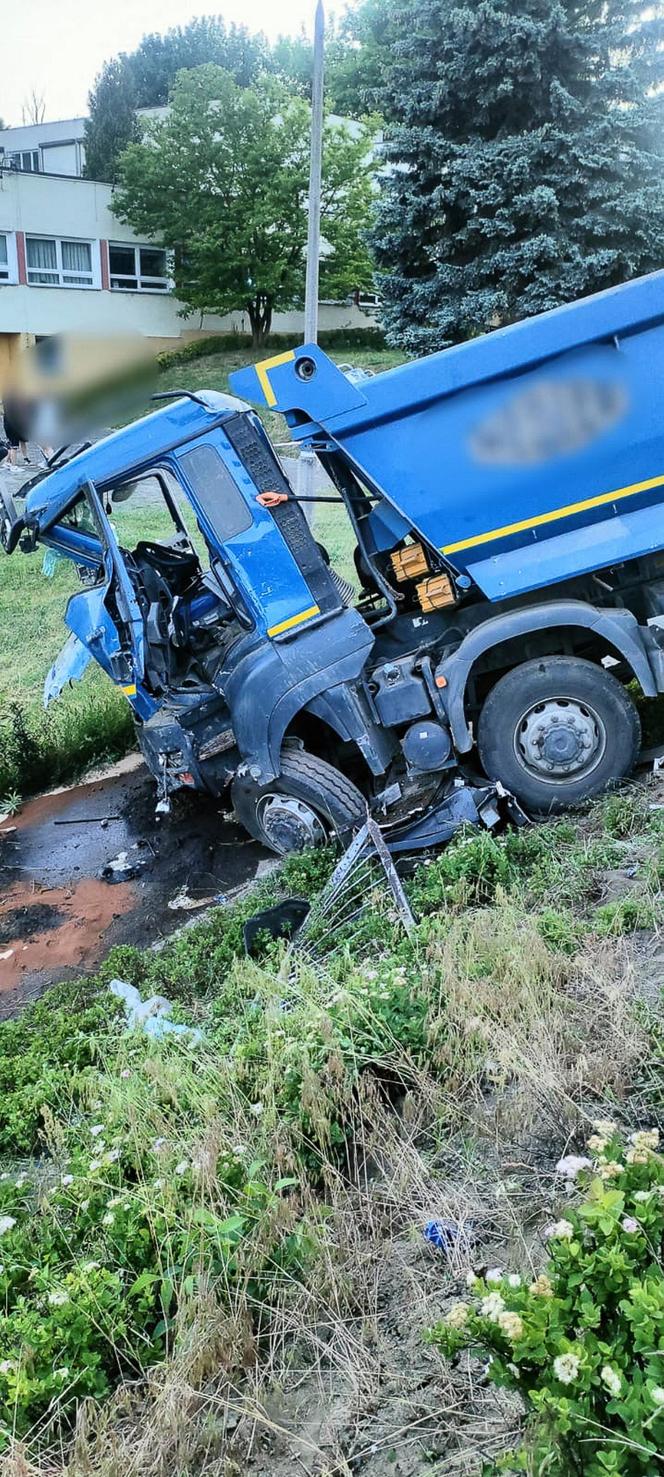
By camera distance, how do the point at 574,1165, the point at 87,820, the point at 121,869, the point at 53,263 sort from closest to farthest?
1. the point at 574,1165
2. the point at 121,869
3. the point at 87,820
4. the point at 53,263

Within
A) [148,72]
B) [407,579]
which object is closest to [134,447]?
[407,579]

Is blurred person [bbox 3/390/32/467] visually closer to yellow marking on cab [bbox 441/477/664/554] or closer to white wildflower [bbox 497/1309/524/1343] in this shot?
yellow marking on cab [bbox 441/477/664/554]

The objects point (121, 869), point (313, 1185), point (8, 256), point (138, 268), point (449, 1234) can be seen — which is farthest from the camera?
point (138, 268)

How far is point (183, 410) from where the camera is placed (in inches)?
227

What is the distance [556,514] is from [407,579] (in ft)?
3.02

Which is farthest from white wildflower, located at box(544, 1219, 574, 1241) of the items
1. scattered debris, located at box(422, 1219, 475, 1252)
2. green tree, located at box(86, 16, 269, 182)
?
green tree, located at box(86, 16, 269, 182)

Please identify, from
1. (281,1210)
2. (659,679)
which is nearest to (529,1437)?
(281,1210)

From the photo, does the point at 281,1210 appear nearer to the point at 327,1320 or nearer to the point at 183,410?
the point at 327,1320

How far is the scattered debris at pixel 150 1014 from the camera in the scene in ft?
13.1

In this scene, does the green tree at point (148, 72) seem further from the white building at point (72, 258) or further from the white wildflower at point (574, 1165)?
the white wildflower at point (574, 1165)

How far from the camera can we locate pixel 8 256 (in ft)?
72.1

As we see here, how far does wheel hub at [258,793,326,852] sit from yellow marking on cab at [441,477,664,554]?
163cm

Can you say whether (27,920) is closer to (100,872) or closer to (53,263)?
(100,872)

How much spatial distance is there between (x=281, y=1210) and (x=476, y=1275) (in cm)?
52
